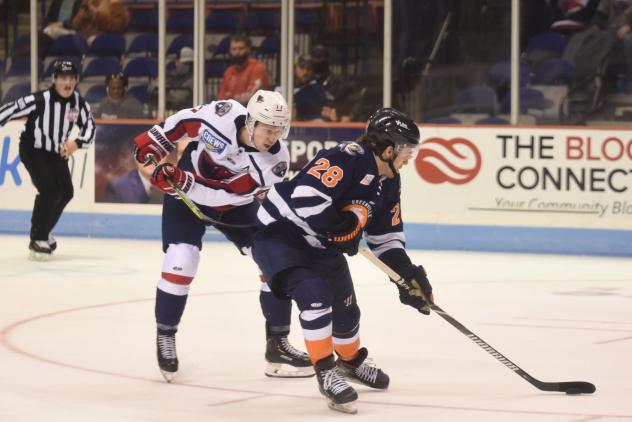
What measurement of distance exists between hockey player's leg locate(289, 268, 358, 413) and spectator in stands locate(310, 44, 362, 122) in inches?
252

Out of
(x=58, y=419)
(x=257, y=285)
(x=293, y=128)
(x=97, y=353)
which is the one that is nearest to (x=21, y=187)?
(x=293, y=128)

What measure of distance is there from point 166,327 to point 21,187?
6539 mm

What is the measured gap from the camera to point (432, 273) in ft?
27.7

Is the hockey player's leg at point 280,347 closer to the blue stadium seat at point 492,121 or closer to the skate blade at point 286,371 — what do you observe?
the skate blade at point 286,371

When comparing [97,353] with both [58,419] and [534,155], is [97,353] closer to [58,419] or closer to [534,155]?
[58,419]

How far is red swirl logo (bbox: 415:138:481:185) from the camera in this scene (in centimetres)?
998

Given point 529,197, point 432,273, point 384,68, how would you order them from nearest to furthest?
point 432,273 < point 529,197 < point 384,68

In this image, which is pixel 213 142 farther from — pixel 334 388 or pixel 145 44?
pixel 145 44

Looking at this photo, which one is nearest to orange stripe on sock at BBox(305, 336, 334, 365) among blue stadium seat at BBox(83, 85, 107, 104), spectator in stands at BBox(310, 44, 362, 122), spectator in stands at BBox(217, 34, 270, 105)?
spectator in stands at BBox(310, 44, 362, 122)

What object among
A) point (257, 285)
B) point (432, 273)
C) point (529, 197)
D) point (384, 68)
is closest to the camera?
point (257, 285)

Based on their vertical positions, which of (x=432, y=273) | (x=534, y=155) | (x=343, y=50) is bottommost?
(x=432, y=273)

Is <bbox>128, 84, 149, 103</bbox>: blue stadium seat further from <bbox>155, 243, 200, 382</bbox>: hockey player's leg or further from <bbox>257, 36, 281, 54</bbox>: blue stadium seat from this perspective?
<bbox>155, 243, 200, 382</bbox>: hockey player's leg

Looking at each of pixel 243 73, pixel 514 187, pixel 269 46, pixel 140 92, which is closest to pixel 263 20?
pixel 269 46

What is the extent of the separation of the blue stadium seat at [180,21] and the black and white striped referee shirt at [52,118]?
2.05 meters
